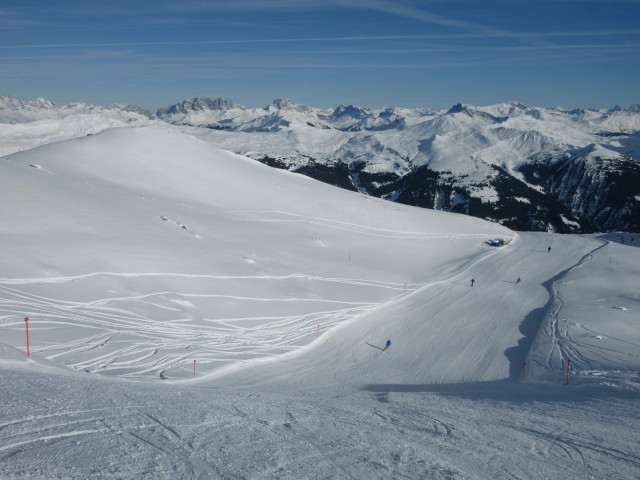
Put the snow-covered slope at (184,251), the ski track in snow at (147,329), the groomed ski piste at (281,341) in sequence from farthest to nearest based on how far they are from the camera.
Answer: the snow-covered slope at (184,251), the ski track in snow at (147,329), the groomed ski piste at (281,341)

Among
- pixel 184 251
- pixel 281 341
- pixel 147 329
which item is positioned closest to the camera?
pixel 147 329

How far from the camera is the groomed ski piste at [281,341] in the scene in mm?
7934

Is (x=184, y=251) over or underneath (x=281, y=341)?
over

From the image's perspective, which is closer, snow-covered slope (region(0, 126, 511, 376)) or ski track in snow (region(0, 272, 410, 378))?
ski track in snow (region(0, 272, 410, 378))

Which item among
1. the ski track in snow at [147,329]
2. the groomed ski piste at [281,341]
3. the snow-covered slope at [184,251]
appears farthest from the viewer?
the snow-covered slope at [184,251]

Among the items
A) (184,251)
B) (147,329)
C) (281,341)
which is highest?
(184,251)

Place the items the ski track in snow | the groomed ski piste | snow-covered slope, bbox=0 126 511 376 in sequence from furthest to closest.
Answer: snow-covered slope, bbox=0 126 511 376, the ski track in snow, the groomed ski piste

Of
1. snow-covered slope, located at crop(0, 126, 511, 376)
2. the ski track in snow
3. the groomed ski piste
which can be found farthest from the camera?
snow-covered slope, located at crop(0, 126, 511, 376)

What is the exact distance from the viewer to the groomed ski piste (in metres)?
7.93

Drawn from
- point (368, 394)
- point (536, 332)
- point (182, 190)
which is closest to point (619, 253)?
point (536, 332)

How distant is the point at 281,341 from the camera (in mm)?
21969

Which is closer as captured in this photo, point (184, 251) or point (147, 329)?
point (147, 329)

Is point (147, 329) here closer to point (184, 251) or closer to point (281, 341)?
point (281, 341)

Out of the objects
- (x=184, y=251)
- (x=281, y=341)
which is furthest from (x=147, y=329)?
(x=184, y=251)
